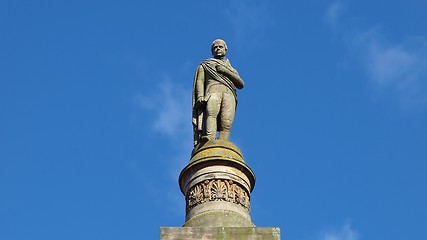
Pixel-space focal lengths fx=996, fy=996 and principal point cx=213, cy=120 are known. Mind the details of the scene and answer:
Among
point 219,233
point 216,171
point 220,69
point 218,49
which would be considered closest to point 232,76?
point 220,69

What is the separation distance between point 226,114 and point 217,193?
7.66 ft

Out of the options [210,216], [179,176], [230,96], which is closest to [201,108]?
[230,96]

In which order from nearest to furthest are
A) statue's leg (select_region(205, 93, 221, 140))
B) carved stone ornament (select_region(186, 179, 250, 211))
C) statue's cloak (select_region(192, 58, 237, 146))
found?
1. carved stone ornament (select_region(186, 179, 250, 211))
2. statue's leg (select_region(205, 93, 221, 140))
3. statue's cloak (select_region(192, 58, 237, 146))

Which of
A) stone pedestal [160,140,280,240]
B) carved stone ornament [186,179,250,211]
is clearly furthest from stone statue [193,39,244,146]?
carved stone ornament [186,179,250,211]

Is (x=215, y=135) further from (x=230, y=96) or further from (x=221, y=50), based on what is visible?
(x=221, y=50)

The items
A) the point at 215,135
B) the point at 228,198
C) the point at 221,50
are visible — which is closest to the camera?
the point at 228,198

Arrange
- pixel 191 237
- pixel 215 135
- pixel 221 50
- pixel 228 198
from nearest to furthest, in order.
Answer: pixel 191 237
pixel 228 198
pixel 215 135
pixel 221 50

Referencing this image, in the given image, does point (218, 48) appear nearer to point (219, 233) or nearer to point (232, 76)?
point (232, 76)

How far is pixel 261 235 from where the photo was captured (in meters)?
16.2

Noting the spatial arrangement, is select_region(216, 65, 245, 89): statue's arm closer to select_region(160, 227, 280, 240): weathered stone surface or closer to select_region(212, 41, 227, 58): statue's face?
select_region(212, 41, 227, 58): statue's face

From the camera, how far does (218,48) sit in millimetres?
20328

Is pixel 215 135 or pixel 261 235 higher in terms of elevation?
pixel 215 135

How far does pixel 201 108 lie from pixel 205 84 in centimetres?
61

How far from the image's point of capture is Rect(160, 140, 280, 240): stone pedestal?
16.2 meters
